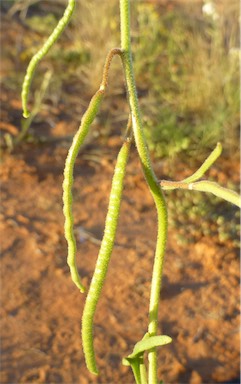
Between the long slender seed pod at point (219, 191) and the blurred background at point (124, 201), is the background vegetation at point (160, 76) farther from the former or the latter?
the long slender seed pod at point (219, 191)

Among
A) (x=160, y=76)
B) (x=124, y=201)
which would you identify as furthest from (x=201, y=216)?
(x=160, y=76)

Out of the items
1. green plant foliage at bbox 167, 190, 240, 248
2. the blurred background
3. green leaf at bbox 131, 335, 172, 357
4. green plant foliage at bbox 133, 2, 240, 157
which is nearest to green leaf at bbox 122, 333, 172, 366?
green leaf at bbox 131, 335, 172, 357

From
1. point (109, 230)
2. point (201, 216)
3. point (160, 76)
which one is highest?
point (160, 76)

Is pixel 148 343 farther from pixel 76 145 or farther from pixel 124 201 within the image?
pixel 124 201

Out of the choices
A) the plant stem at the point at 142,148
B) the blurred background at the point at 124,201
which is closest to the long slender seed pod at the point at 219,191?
the plant stem at the point at 142,148

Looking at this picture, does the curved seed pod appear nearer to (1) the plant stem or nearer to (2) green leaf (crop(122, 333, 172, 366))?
(1) the plant stem

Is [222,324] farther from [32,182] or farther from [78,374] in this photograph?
[32,182]

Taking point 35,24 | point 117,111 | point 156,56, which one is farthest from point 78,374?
point 35,24

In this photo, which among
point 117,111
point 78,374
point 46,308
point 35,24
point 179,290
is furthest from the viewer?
point 35,24

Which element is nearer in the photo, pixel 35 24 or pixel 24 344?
pixel 24 344
